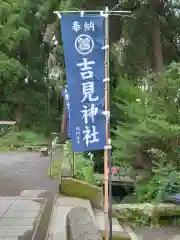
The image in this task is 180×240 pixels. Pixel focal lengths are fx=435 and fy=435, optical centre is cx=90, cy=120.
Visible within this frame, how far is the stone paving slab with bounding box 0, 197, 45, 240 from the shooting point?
769cm

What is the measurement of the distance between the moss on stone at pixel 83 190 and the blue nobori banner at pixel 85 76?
445 cm

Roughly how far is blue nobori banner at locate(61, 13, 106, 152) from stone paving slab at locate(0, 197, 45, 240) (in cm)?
220

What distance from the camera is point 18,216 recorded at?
8.95 metres

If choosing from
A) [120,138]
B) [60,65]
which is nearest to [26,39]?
[60,65]

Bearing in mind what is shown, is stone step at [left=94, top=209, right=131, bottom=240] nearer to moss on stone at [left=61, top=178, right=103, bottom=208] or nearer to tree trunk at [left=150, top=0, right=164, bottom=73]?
moss on stone at [left=61, top=178, right=103, bottom=208]

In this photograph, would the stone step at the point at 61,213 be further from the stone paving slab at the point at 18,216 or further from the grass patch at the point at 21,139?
the grass patch at the point at 21,139

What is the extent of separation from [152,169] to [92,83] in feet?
22.9

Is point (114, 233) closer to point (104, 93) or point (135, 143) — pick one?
point (104, 93)

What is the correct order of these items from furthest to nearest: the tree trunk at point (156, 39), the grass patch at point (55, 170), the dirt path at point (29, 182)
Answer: the tree trunk at point (156, 39) < the grass patch at point (55, 170) < the dirt path at point (29, 182)

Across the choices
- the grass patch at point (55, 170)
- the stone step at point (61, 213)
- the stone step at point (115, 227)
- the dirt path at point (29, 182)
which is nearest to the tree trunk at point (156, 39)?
the grass patch at point (55, 170)

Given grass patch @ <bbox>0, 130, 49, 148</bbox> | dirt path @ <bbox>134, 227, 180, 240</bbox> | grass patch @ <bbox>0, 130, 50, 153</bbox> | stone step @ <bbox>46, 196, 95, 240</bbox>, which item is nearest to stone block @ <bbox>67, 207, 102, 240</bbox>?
stone step @ <bbox>46, 196, 95, 240</bbox>

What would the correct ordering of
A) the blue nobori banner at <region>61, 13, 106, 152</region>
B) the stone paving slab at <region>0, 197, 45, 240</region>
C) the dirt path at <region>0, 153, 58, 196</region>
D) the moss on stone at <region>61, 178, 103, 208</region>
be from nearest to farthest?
the blue nobori banner at <region>61, 13, 106, 152</region>, the stone paving slab at <region>0, 197, 45, 240</region>, the moss on stone at <region>61, 178, 103, 208</region>, the dirt path at <region>0, 153, 58, 196</region>

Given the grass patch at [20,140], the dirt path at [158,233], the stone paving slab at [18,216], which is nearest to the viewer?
the stone paving slab at [18,216]

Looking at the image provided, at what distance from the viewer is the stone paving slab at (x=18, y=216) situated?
25.2 ft
